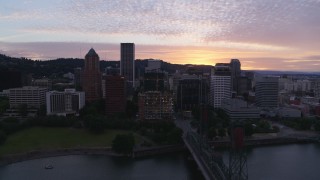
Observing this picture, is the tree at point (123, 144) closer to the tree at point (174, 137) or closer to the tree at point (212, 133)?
the tree at point (174, 137)

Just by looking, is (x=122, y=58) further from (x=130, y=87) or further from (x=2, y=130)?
(x=2, y=130)

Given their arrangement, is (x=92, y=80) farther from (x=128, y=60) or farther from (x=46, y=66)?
(x=46, y=66)

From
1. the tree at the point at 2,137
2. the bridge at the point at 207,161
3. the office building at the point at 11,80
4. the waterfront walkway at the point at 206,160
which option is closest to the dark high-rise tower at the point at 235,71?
the office building at the point at 11,80

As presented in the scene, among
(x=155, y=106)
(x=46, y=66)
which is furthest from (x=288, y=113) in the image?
(x=46, y=66)

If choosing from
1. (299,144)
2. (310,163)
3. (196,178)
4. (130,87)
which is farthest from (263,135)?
(130,87)

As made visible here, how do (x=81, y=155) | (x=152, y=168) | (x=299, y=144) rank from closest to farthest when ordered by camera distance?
(x=152, y=168) < (x=81, y=155) < (x=299, y=144)

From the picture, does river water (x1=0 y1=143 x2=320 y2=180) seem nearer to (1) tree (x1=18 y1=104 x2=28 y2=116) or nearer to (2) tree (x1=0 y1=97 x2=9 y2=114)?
(1) tree (x1=18 y1=104 x2=28 y2=116)
